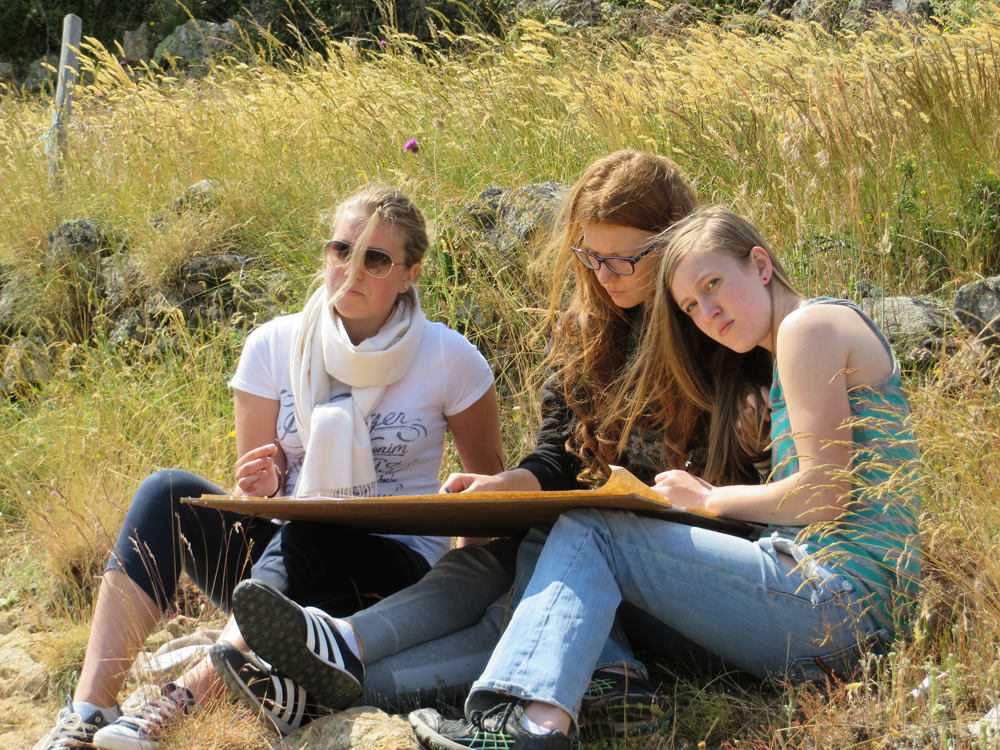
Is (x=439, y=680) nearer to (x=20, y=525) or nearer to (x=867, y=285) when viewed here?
(x=867, y=285)

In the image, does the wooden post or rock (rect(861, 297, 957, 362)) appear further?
the wooden post

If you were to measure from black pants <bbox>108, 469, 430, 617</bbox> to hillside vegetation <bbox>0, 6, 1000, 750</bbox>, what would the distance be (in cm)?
46

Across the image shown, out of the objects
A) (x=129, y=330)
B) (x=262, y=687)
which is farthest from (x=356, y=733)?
(x=129, y=330)

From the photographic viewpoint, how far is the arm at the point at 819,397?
76.6 inches

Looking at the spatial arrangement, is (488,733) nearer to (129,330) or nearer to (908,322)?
(908,322)

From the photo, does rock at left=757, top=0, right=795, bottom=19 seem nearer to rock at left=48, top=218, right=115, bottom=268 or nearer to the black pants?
rock at left=48, top=218, right=115, bottom=268

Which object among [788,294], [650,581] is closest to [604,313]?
[788,294]

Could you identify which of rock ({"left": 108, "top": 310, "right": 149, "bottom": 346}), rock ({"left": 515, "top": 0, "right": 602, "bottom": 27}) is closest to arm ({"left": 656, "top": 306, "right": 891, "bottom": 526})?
rock ({"left": 108, "top": 310, "right": 149, "bottom": 346})

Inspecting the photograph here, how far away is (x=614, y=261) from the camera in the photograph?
8.31 ft

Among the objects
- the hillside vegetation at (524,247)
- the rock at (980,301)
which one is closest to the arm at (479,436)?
the hillside vegetation at (524,247)

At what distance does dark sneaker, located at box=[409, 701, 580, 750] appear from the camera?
1768 mm

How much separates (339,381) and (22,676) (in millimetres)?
1386

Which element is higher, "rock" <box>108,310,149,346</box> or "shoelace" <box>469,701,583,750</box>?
"rock" <box>108,310,149,346</box>

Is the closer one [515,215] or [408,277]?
[408,277]
